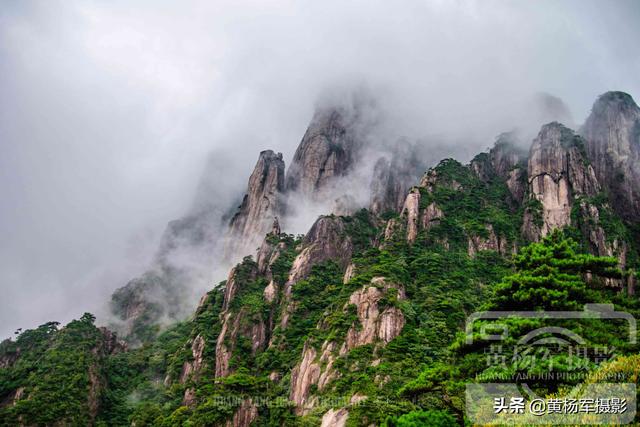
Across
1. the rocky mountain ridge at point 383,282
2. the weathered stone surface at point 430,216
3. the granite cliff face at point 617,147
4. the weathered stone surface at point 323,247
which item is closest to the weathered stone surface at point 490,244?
the rocky mountain ridge at point 383,282

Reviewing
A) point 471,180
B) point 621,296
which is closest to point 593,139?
point 471,180

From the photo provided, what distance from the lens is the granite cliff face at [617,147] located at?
7025cm

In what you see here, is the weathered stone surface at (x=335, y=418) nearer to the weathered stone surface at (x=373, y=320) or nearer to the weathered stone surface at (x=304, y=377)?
the weathered stone surface at (x=304, y=377)

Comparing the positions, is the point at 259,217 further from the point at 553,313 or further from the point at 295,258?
the point at 553,313

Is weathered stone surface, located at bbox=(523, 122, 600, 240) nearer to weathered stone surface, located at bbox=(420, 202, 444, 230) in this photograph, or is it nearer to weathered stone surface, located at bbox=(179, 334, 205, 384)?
weathered stone surface, located at bbox=(420, 202, 444, 230)

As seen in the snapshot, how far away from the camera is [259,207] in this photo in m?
102

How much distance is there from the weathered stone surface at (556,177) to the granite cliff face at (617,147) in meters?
6.33

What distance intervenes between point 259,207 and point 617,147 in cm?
6592

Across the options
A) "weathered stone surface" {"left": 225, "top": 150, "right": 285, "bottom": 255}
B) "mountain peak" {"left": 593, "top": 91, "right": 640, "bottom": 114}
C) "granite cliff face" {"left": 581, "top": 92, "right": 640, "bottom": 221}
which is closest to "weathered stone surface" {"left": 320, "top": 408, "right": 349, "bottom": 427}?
"granite cliff face" {"left": 581, "top": 92, "right": 640, "bottom": 221}

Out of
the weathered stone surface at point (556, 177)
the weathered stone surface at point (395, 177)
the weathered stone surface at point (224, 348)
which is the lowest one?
the weathered stone surface at point (224, 348)

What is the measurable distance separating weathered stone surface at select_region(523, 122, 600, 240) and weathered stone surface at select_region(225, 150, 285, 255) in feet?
161

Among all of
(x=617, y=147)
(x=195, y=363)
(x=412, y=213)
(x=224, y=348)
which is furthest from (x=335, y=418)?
(x=617, y=147)

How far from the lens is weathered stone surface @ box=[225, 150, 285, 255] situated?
99250 millimetres

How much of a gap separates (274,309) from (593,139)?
5839cm
